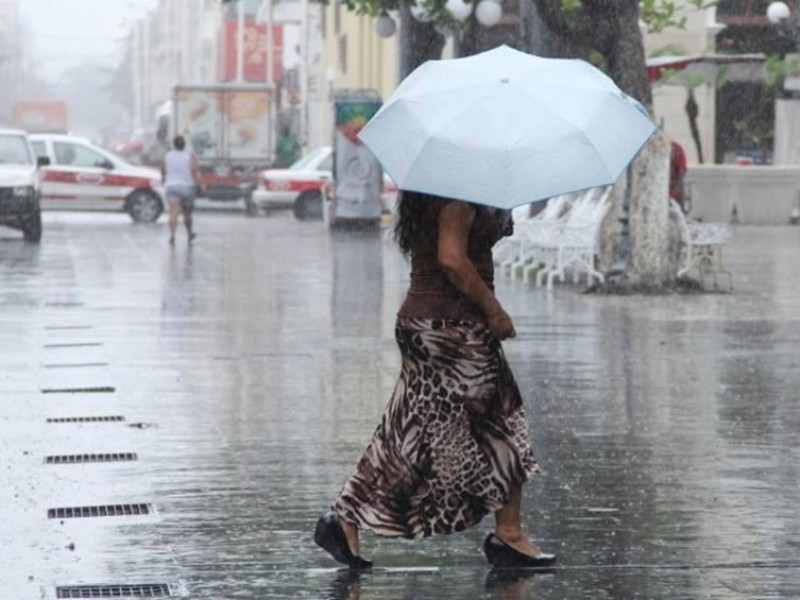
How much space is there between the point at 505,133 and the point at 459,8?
19.8m

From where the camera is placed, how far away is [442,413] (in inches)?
287

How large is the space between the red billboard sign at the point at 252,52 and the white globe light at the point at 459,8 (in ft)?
168

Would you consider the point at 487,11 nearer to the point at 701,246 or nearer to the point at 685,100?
the point at 701,246

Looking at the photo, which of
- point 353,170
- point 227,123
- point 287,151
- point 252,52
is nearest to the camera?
point 353,170

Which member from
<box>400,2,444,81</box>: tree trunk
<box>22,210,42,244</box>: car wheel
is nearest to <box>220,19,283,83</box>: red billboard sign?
<box>22,210,42,244</box>: car wheel

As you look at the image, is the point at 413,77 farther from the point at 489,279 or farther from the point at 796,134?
the point at 796,134

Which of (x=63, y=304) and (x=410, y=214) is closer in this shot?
(x=410, y=214)

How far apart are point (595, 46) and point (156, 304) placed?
4639 millimetres

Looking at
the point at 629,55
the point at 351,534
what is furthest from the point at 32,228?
the point at 351,534

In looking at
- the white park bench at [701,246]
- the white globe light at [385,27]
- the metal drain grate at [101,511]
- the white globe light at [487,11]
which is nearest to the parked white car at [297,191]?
the white globe light at [385,27]

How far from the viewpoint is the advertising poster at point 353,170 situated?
35.7 meters

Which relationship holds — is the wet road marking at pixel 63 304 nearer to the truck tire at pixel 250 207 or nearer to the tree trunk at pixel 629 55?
the tree trunk at pixel 629 55

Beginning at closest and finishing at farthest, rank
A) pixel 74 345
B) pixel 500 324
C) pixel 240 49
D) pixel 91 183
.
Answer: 1. pixel 500 324
2. pixel 74 345
3. pixel 91 183
4. pixel 240 49

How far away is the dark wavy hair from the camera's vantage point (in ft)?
24.1
